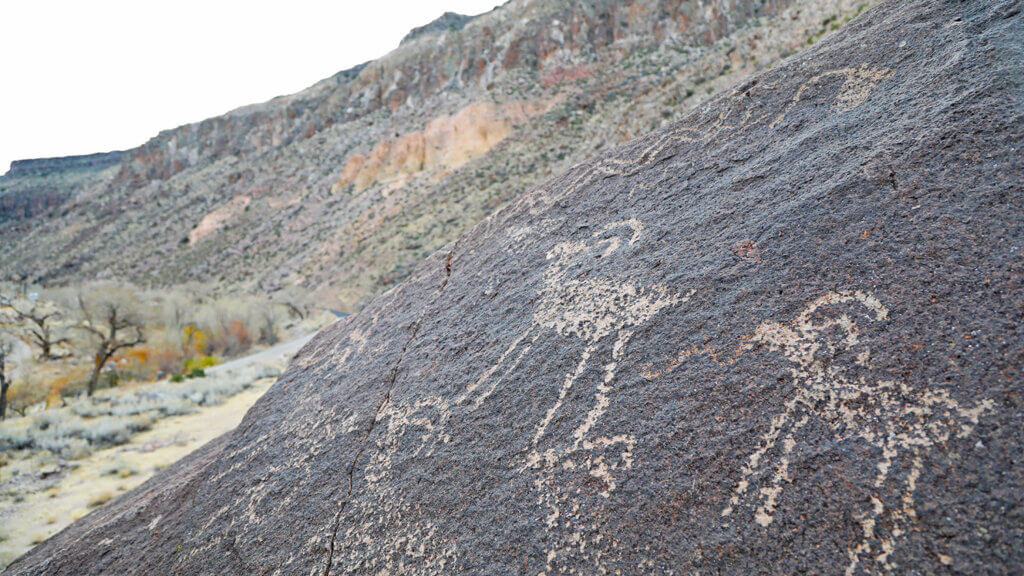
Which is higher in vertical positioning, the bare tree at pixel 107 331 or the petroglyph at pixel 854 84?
the petroglyph at pixel 854 84

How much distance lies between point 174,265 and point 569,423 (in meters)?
50.5

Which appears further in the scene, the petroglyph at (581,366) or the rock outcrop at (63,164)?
the rock outcrop at (63,164)

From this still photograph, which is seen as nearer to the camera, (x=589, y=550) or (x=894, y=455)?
(x=894, y=455)

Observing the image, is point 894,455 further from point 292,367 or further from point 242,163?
point 242,163

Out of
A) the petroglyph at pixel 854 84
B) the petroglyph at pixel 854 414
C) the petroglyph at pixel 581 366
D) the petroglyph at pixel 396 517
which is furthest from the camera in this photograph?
the petroglyph at pixel 854 84

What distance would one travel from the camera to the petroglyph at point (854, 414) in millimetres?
1187

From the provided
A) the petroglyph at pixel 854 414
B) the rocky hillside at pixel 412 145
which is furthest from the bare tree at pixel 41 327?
the petroglyph at pixel 854 414

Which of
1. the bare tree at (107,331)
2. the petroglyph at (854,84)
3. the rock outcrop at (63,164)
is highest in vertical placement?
the rock outcrop at (63,164)

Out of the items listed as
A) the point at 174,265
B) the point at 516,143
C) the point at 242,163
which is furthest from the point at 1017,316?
the point at 242,163

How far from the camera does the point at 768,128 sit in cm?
251

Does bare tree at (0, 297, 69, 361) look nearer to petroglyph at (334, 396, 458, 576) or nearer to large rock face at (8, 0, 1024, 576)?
large rock face at (8, 0, 1024, 576)

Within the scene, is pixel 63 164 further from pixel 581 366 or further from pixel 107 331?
pixel 581 366

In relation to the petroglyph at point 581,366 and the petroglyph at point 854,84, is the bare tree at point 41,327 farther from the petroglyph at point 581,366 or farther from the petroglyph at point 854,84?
the petroglyph at point 854,84

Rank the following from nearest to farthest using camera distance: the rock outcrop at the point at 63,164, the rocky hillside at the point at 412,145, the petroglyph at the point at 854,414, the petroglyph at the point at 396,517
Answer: the petroglyph at the point at 854,414, the petroglyph at the point at 396,517, the rocky hillside at the point at 412,145, the rock outcrop at the point at 63,164
